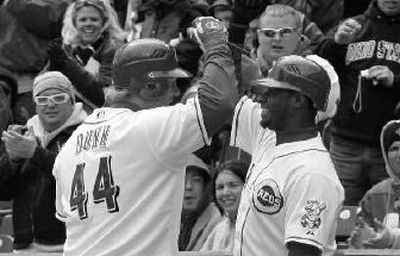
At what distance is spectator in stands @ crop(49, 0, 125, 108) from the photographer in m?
9.92

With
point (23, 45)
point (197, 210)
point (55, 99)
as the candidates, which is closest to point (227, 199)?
point (197, 210)

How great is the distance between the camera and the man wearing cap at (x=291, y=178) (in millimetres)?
5684

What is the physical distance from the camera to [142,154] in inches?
233

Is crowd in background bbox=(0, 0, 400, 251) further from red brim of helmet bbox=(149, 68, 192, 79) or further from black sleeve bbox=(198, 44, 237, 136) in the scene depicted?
black sleeve bbox=(198, 44, 237, 136)

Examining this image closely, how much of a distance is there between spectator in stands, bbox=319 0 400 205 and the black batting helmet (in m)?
3.17

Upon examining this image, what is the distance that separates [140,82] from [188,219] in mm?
2940

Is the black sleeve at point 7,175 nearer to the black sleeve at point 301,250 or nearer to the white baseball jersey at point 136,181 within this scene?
the white baseball jersey at point 136,181

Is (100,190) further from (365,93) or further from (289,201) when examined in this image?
(365,93)

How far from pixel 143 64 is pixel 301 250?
1.17 meters

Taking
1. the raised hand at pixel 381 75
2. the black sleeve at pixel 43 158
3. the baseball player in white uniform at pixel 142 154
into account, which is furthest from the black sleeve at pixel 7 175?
the baseball player in white uniform at pixel 142 154

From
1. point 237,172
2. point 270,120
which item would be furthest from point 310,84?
point 237,172

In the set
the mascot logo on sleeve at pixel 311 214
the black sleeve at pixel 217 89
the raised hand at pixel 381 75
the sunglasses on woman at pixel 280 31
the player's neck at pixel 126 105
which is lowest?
the mascot logo on sleeve at pixel 311 214

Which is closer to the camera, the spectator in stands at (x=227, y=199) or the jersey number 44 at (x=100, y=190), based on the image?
the jersey number 44 at (x=100, y=190)

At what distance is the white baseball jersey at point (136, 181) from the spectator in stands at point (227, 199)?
243 cm
